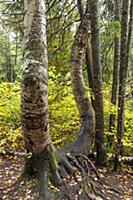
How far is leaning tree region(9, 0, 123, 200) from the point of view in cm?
353

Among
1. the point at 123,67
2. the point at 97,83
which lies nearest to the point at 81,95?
the point at 97,83

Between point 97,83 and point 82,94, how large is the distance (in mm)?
570

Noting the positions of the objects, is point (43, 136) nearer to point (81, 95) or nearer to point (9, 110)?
point (81, 95)

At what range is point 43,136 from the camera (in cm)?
390

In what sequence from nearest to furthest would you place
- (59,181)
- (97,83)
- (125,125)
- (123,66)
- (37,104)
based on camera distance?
(37,104)
(59,181)
(123,66)
(97,83)
(125,125)

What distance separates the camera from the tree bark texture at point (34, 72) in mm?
3451

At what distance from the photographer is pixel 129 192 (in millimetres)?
4895

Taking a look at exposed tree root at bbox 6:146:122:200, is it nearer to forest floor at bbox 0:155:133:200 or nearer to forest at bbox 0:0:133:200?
forest at bbox 0:0:133:200

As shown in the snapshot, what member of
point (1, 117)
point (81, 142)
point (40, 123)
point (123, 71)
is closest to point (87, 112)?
point (81, 142)

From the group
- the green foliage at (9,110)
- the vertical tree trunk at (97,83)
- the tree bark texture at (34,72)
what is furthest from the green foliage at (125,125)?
the tree bark texture at (34,72)

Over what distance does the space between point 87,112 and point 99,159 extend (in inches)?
49.6

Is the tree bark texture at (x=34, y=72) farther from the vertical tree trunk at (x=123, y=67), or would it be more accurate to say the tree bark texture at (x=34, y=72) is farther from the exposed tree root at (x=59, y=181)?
the vertical tree trunk at (x=123, y=67)

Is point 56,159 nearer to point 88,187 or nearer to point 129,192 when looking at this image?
point 88,187

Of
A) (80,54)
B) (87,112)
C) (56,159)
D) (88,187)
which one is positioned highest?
(80,54)
